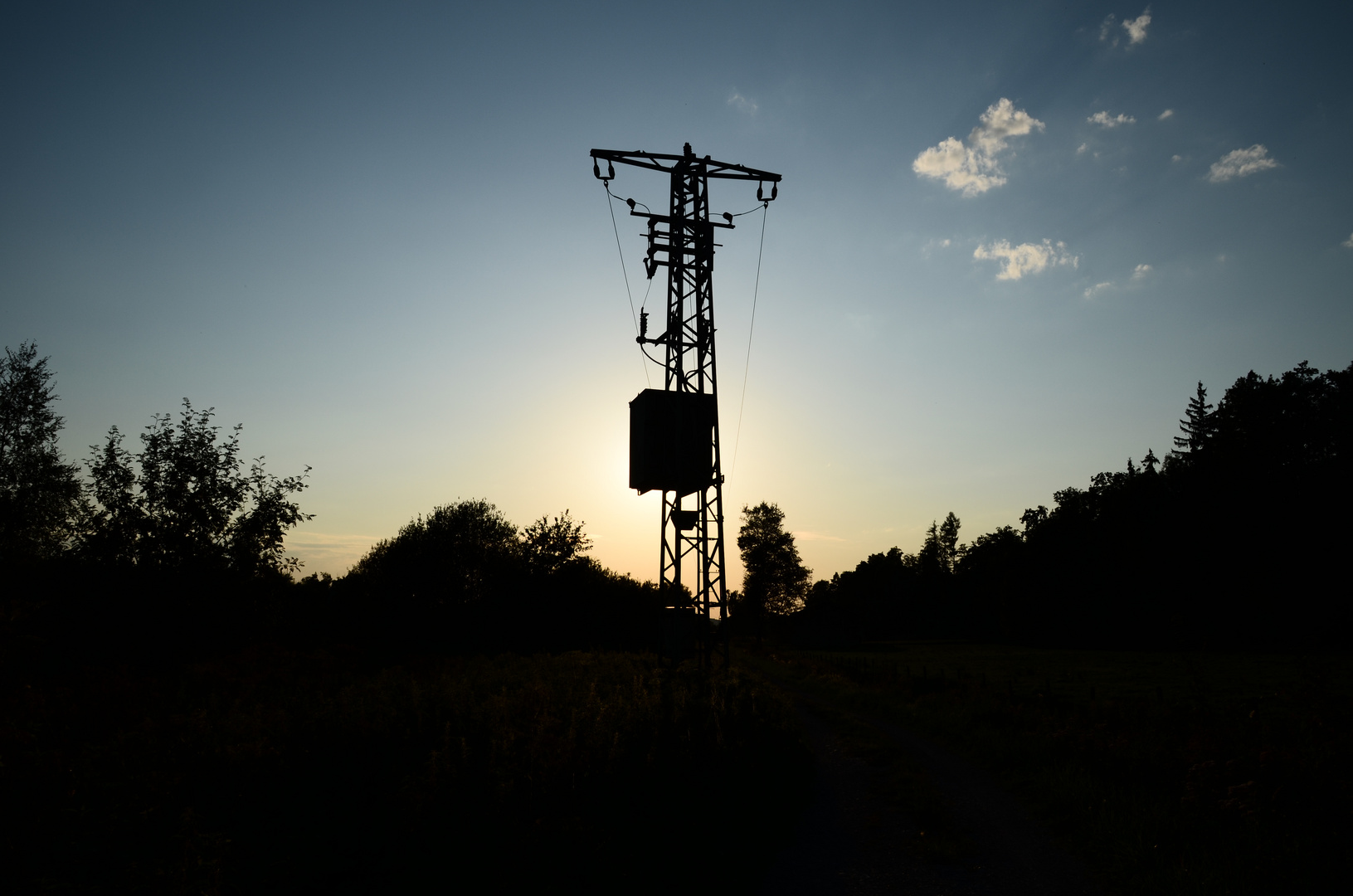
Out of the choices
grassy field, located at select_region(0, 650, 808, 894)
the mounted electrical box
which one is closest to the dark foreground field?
grassy field, located at select_region(0, 650, 808, 894)

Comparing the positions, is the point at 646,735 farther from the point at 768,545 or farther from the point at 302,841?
the point at 768,545

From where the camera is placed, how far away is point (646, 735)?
11.2m

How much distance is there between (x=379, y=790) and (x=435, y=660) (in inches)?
559

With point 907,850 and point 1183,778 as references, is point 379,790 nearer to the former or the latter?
point 907,850

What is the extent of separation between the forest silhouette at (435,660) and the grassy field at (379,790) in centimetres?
4

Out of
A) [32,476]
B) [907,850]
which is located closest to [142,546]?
[32,476]

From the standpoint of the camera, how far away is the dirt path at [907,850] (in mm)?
7480

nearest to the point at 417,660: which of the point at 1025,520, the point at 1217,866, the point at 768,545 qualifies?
the point at 1217,866

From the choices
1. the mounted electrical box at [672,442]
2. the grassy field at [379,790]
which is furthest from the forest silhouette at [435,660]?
the mounted electrical box at [672,442]

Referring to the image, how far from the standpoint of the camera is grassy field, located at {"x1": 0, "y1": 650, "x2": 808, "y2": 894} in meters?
6.53

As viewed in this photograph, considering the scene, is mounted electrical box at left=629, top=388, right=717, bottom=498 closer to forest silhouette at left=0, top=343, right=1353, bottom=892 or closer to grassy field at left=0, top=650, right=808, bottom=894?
forest silhouette at left=0, top=343, right=1353, bottom=892

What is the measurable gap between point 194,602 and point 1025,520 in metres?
84.1

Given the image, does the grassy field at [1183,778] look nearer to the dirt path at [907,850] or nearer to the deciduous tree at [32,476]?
the dirt path at [907,850]

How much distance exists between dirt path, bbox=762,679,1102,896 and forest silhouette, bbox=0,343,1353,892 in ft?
1.83
